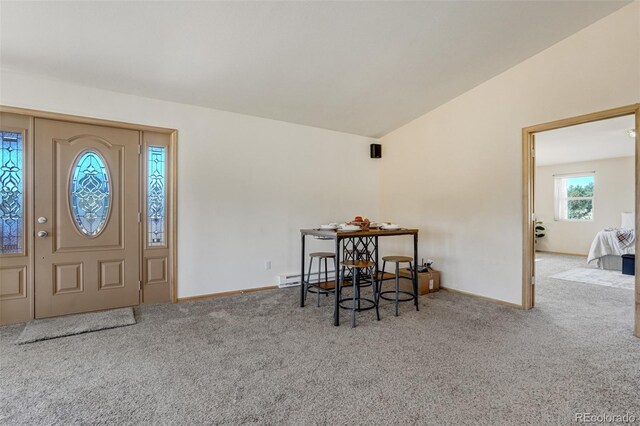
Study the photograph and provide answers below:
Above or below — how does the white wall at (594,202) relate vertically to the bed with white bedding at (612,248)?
above

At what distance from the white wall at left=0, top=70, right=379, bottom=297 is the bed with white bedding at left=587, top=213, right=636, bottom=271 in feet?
15.6

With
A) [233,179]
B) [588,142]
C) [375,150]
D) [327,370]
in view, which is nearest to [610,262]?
[588,142]

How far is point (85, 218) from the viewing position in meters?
3.27

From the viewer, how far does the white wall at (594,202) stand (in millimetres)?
6613

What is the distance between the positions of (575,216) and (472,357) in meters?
7.24

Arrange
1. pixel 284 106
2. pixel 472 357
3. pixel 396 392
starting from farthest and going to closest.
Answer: pixel 284 106
pixel 472 357
pixel 396 392

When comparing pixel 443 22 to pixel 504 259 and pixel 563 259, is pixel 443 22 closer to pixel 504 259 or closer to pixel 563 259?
pixel 504 259

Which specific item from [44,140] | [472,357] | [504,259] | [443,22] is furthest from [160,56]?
[504,259]

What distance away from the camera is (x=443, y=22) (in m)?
2.73

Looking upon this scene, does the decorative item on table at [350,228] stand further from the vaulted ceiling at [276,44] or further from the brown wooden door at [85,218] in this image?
the brown wooden door at [85,218]

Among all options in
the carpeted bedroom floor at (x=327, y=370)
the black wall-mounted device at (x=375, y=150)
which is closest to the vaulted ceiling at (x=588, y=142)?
the black wall-mounted device at (x=375, y=150)

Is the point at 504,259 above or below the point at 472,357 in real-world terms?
above

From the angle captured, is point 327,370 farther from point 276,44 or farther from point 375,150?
point 375,150

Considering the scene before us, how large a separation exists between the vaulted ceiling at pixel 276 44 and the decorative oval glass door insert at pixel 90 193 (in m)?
0.81
